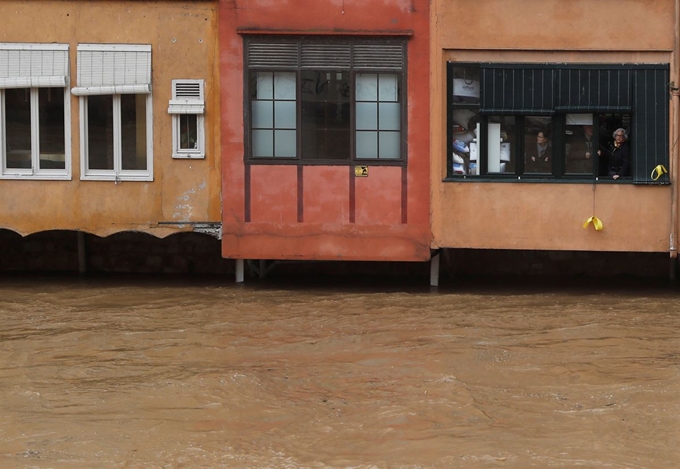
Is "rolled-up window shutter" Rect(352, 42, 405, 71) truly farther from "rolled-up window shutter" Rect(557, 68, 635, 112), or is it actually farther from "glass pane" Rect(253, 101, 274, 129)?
"rolled-up window shutter" Rect(557, 68, 635, 112)

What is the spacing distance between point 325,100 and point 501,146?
2.39 meters

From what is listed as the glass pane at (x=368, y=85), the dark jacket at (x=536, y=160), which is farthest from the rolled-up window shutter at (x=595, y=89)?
the glass pane at (x=368, y=85)

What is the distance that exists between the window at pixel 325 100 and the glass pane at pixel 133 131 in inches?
57.1

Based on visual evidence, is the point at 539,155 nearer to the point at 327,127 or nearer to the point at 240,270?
the point at 327,127

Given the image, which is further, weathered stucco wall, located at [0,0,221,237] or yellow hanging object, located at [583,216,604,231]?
weathered stucco wall, located at [0,0,221,237]

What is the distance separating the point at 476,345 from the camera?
12.4m

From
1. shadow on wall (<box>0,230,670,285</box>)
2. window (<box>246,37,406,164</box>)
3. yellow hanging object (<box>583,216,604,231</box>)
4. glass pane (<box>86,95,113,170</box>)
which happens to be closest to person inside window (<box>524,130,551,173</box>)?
yellow hanging object (<box>583,216,604,231</box>)

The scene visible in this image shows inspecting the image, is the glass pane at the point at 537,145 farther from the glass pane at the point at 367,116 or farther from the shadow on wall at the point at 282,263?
the shadow on wall at the point at 282,263

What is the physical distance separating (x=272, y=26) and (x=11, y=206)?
4.24 metres

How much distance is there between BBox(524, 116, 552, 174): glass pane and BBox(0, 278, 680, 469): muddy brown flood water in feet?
5.61

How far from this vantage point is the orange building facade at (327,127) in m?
15.5

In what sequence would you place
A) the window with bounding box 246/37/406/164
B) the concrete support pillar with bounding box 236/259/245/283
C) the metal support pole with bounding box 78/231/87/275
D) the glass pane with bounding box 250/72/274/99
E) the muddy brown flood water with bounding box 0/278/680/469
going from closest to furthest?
1. the muddy brown flood water with bounding box 0/278/680/469
2. the window with bounding box 246/37/406/164
3. the glass pane with bounding box 250/72/274/99
4. the concrete support pillar with bounding box 236/259/245/283
5. the metal support pole with bounding box 78/231/87/275

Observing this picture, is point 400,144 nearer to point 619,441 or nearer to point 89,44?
point 89,44

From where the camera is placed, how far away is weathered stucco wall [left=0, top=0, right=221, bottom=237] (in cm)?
1575
